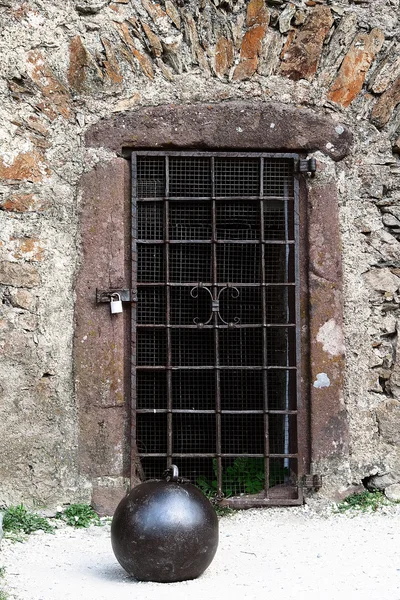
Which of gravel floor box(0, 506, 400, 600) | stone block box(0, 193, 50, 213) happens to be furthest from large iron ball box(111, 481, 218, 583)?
stone block box(0, 193, 50, 213)

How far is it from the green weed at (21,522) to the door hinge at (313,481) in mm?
1376

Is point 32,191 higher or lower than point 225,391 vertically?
higher

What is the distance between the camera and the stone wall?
4.27m

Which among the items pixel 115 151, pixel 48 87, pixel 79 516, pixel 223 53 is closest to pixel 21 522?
pixel 79 516

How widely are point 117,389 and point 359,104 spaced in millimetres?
2091

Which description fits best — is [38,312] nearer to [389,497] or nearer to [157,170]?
[157,170]

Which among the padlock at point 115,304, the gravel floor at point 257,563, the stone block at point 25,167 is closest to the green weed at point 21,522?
the gravel floor at point 257,563

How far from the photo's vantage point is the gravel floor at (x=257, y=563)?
10.0 feet

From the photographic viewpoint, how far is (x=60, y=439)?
4.27m

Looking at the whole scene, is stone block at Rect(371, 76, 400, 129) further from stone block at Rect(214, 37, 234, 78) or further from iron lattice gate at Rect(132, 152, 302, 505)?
stone block at Rect(214, 37, 234, 78)

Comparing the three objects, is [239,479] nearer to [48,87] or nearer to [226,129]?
[226,129]

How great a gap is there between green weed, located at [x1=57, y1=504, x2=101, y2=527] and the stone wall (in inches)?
2.7

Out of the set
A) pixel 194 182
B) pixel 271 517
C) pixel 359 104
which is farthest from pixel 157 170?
pixel 271 517

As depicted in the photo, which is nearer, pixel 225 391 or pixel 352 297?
pixel 352 297
